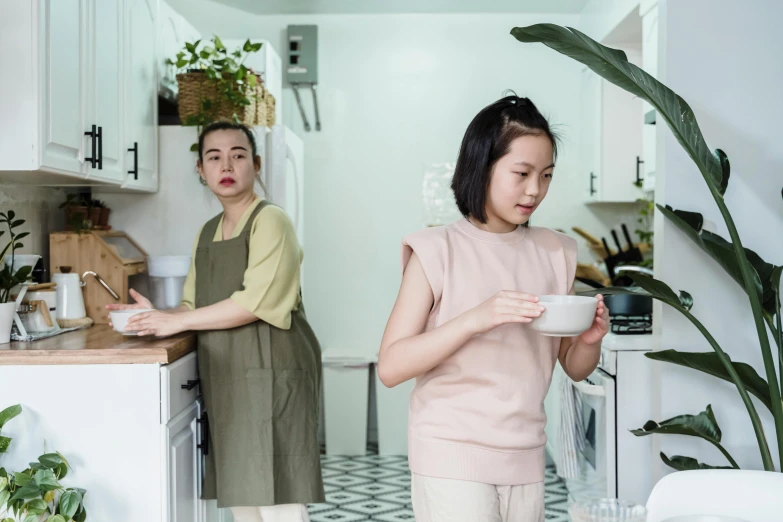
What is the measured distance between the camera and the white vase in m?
2.11

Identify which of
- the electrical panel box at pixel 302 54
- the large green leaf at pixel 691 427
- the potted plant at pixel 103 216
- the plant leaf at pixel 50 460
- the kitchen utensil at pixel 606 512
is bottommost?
the plant leaf at pixel 50 460

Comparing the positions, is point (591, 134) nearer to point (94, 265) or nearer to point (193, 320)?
point (94, 265)

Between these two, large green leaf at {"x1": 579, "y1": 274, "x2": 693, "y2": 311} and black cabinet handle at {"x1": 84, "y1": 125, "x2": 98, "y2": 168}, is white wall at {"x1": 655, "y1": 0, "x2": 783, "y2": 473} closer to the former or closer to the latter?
large green leaf at {"x1": 579, "y1": 274, "x2": 693, "y2": 311}

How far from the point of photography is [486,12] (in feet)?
15.5

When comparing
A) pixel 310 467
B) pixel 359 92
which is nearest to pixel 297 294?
pixel 310 467

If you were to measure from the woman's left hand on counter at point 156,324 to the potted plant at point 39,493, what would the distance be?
37 cm

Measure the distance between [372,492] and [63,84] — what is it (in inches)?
92.7

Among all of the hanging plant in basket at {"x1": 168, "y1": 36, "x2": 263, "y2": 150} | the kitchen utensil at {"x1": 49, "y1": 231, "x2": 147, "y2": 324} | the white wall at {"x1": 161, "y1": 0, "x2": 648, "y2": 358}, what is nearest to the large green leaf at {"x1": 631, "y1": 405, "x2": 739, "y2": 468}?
the kitchen utensil at {"x1": 49, "y1": 231, "x2": 147, "y2": 324}

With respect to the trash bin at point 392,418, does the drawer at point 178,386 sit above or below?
above

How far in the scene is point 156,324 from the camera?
2148 millimetres

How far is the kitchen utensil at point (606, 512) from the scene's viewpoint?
0.88m

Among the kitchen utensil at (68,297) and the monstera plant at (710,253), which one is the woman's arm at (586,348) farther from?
the kitchen utensil at (68,297)

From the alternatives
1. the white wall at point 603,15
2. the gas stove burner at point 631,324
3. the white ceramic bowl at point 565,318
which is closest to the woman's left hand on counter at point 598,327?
the white ceramic bowl at point 565,318

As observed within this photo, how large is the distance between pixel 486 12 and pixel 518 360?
12.2ft
